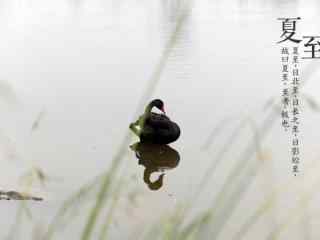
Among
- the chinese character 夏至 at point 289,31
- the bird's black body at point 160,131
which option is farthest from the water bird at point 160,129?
the chinese character 夏至 at point 289,31

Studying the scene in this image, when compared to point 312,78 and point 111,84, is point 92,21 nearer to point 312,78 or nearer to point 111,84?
point 111,84

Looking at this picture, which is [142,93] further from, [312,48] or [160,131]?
[312,48]

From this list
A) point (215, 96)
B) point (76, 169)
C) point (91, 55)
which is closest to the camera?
point (76, 169)

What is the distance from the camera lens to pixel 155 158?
325 cm

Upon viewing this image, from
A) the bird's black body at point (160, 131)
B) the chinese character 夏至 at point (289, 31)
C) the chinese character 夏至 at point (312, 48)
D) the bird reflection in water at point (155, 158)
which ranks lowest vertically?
the bird reflection in water at point (155, 158)

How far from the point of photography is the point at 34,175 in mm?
935

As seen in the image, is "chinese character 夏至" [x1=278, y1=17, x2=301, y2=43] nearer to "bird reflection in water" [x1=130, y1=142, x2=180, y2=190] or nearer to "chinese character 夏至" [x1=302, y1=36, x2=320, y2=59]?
"chinese character 夏至" [x1=302, y1=36, x2=320, y2=59]

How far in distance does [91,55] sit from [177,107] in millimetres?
871

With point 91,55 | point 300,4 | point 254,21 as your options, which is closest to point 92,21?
point 91,55

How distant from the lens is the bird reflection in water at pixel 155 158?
9.27ft

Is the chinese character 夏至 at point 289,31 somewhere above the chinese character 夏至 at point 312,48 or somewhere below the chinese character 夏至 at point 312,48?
above

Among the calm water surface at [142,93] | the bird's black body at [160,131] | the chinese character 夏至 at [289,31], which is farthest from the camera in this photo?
the bird's black body at [160,131]

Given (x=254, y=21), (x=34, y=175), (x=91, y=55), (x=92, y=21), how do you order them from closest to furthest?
(x=34, y=175), (x=91, y=55), (x=254, y=21), (x=92, y=21)

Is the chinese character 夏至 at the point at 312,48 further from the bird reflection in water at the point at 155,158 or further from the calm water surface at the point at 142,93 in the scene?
the bird reflection in water at the point at 155,158
